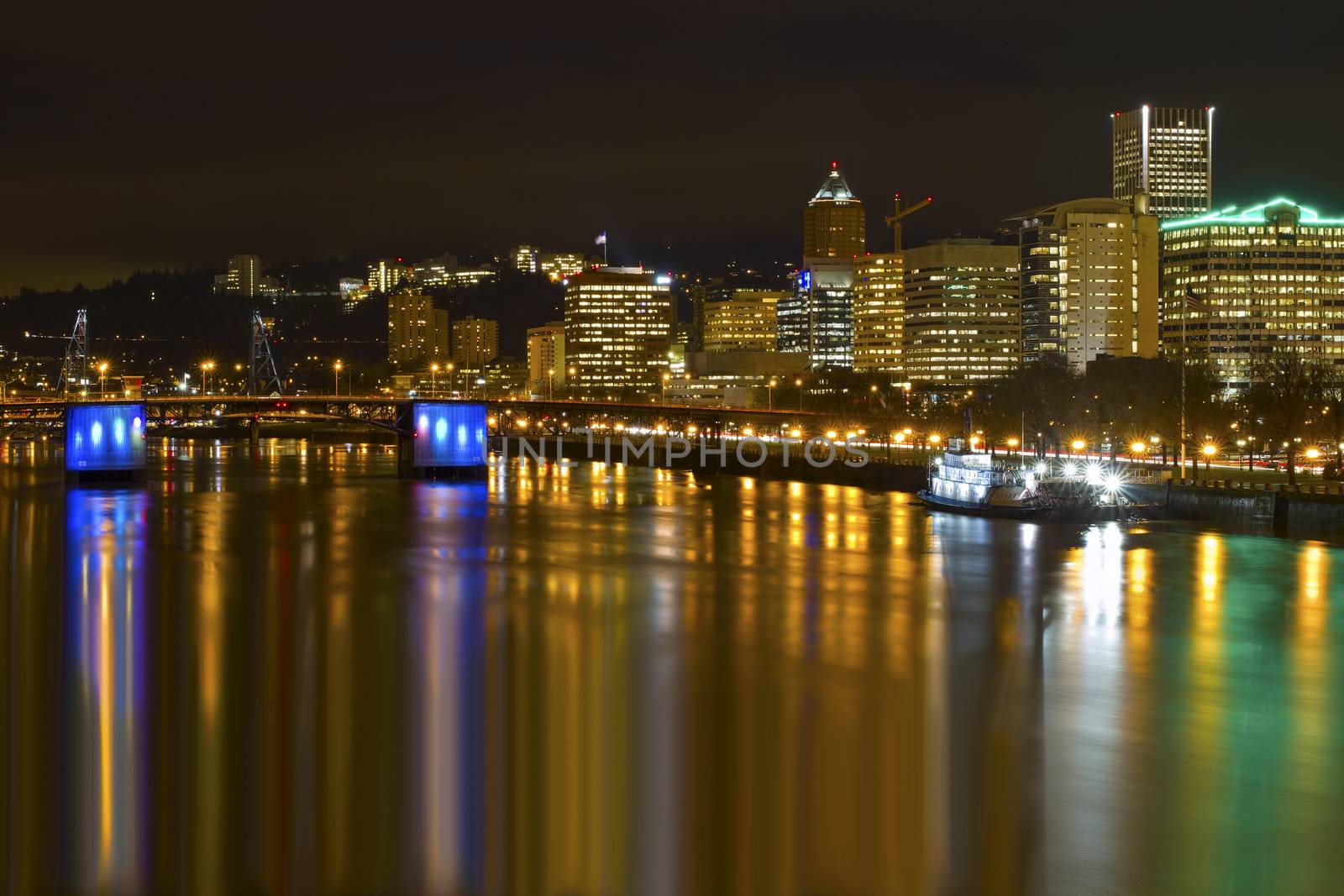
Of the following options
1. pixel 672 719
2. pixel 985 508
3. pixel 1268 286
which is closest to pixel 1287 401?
pixel 985 508

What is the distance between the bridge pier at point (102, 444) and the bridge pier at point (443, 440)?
1018 cm

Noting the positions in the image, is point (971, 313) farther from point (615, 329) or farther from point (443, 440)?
point (443, 440)

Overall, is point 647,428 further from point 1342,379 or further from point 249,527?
point 249,527

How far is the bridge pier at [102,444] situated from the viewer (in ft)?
164

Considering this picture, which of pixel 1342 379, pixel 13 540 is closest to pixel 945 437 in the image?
pixel 1342 379

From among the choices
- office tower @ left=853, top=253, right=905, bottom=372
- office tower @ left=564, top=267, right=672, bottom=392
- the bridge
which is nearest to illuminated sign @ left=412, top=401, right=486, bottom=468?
the bridge

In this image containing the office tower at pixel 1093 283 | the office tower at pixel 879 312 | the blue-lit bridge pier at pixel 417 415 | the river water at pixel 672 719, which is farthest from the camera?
the office tower at pixel 879 312

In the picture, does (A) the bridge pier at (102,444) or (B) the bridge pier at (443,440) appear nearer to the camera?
(A) the bridge pier at (102,444)

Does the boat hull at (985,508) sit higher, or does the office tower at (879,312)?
the office tower at (879,312)

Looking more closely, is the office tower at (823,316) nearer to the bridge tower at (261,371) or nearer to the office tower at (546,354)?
the office tower at (546,354)

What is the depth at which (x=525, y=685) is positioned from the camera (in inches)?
630

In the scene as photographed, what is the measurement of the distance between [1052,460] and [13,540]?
3592 centimetres

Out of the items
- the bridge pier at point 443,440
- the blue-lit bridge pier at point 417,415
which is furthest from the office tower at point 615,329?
the bridge pier at point 443,440

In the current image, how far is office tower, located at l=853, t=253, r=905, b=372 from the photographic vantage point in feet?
449
